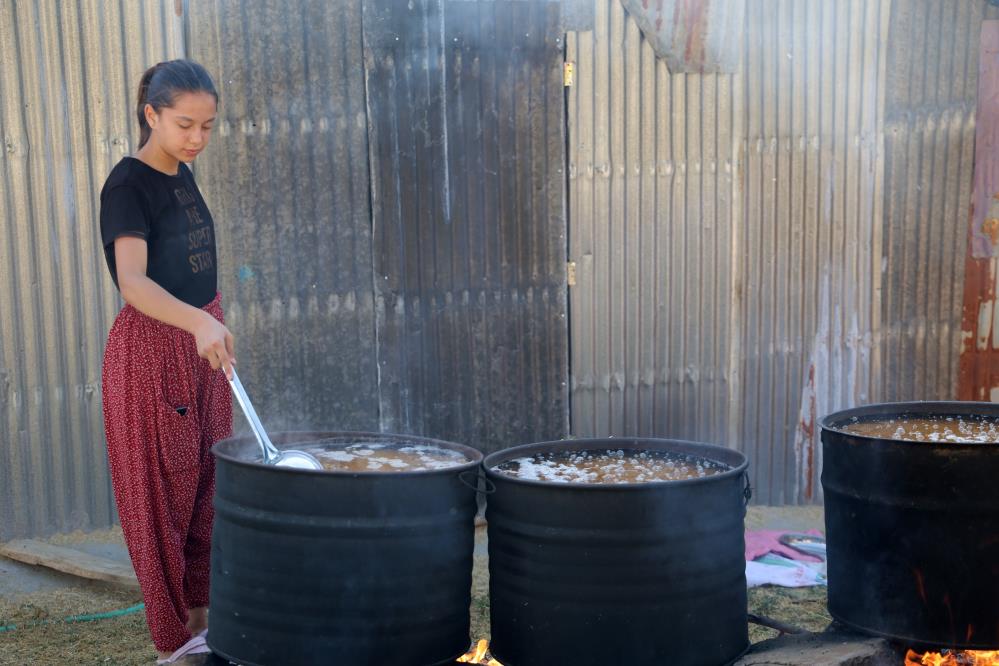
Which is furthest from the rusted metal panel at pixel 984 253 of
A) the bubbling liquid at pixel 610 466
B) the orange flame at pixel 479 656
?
the orange flame at pixel 479 656

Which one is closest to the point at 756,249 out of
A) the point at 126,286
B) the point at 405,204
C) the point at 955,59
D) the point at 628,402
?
the point at 628,402

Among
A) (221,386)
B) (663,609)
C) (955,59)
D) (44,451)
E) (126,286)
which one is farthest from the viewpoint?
(955,59)

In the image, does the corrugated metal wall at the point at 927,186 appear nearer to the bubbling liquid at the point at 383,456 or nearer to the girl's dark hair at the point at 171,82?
the bubbling liquid at the point at 383,456

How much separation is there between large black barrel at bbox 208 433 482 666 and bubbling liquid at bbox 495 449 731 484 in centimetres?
36

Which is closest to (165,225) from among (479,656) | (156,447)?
(156,447)

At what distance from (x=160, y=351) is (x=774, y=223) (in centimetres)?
390

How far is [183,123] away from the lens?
3516 mm

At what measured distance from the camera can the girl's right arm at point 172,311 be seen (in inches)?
131

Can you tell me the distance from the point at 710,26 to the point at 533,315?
1.90 metres

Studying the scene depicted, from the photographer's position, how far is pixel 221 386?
3.87 m

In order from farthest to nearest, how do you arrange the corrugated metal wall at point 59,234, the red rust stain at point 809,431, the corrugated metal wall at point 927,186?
1. the red rust stain at point 809,431
2. the corrugated metal wall at point 927,186
3. the corrugated metal wall at point 59,234

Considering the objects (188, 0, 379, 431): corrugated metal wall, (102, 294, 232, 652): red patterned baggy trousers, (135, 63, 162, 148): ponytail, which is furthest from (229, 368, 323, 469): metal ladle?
(188, 0, 379, 431): corrugated metal wall

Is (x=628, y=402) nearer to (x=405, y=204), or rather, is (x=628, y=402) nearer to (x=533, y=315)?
(x=533, y=315)

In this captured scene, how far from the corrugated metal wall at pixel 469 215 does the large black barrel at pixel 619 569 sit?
2436 mm
